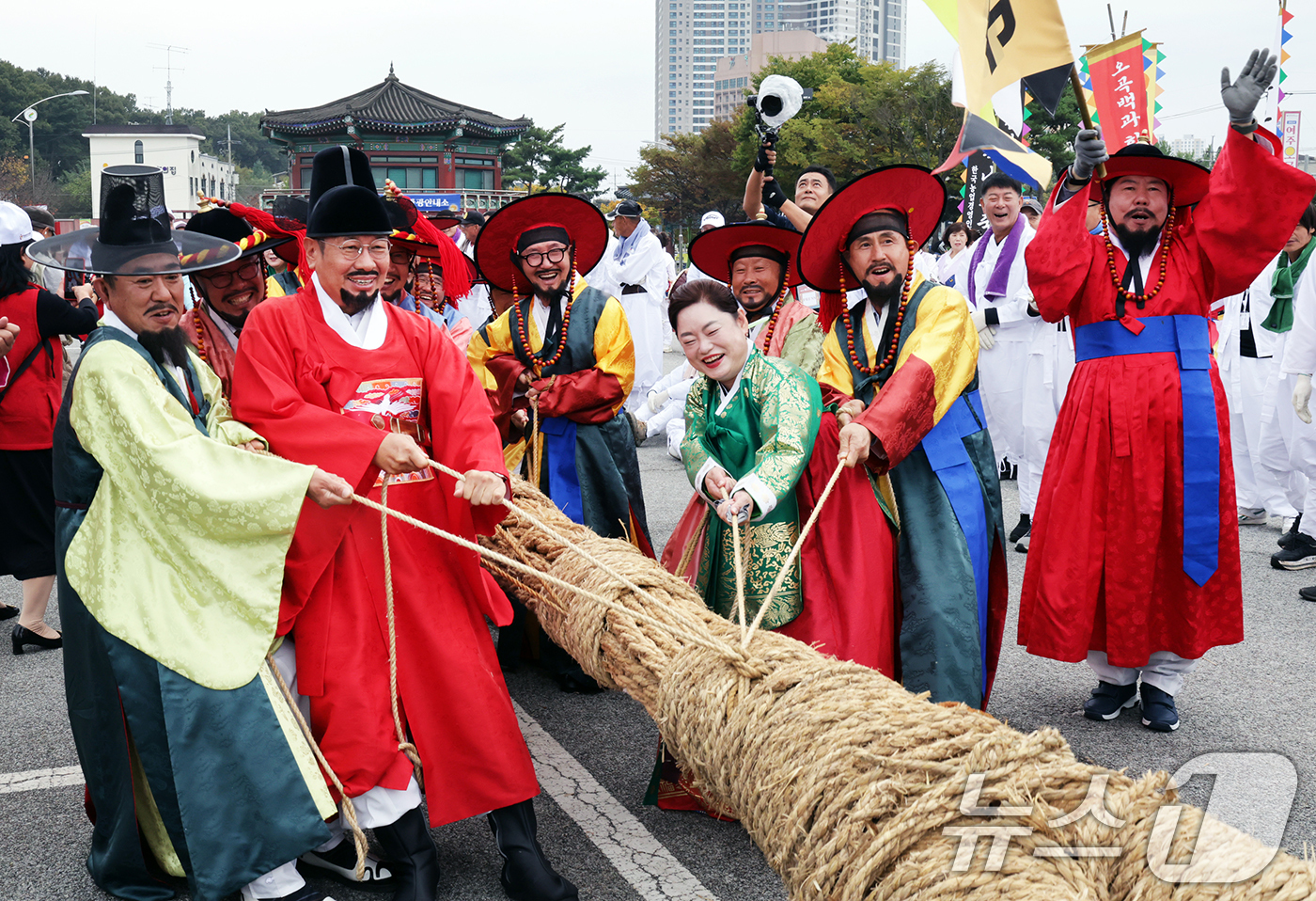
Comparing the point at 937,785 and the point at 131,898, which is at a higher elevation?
the point at 937,785

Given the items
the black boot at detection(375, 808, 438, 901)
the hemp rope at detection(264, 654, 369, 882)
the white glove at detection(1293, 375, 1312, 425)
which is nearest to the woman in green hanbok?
the black boot at detection(375, 808, 438, 901)

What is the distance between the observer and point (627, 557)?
9.27 feet

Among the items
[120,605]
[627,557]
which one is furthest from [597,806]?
[120,605]

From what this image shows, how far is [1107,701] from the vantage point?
13.0 ft

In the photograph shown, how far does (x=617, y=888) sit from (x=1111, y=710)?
2196 mm

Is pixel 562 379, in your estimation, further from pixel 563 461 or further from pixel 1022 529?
pixel 1022 529

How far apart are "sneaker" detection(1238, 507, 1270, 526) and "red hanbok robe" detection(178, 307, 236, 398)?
6.66m

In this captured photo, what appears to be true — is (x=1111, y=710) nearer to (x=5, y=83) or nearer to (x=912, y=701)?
(x=912, y=701)

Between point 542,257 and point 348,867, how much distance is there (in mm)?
2616

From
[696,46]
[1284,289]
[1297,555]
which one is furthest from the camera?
[696,46]

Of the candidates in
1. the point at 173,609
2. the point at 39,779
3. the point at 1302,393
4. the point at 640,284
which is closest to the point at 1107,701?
the point at 1302,393

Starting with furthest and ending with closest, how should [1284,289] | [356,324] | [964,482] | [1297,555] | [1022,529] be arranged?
1. [1022,529]
2. [1284,289]
3. [1297,555]
4. [964,482]
5. [356,324]

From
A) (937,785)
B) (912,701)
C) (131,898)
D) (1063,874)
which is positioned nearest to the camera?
(1063,874)

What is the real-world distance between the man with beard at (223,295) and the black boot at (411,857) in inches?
71.6
